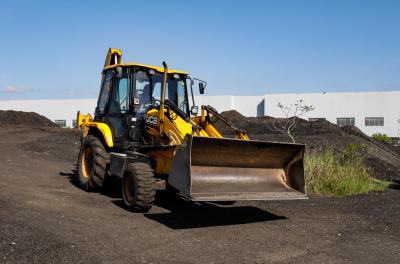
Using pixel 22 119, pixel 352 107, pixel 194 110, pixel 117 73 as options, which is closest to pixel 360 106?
pixel 352 107

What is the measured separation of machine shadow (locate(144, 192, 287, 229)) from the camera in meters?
7.30

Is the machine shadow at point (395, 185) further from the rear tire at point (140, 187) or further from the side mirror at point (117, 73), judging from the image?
the side mirror at point (117, 73)

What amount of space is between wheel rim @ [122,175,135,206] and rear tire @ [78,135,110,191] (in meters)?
1.32

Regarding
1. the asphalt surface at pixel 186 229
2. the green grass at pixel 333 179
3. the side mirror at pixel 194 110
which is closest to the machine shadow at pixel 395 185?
the green grass at pixel 333 179

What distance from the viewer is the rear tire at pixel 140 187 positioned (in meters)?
7.62

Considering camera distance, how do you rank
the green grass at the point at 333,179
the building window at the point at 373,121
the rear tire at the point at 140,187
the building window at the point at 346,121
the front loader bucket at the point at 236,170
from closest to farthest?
the front loader bucket at the point at 236,170 < the rear tire at the point at 140,187 < the green grass at the point at 333,179 < the building window at the point at 373,121 < the building window at the point at 346,121

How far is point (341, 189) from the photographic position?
37.6ft

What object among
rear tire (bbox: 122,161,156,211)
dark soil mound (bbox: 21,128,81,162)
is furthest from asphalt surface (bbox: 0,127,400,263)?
dark soil mound (bbox: 21,128,81,162)

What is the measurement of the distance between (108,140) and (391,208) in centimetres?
566

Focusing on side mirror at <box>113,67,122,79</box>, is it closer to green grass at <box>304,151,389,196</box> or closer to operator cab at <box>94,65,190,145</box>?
operator cab at <box>94,65,190,145</box>

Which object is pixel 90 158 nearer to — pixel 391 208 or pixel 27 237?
pixel 27 237

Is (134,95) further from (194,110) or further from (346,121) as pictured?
(346,121)

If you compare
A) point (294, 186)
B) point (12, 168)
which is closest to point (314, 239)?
point (294, 186)

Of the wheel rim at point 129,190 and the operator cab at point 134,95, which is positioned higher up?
the operator cab at point 134,95
